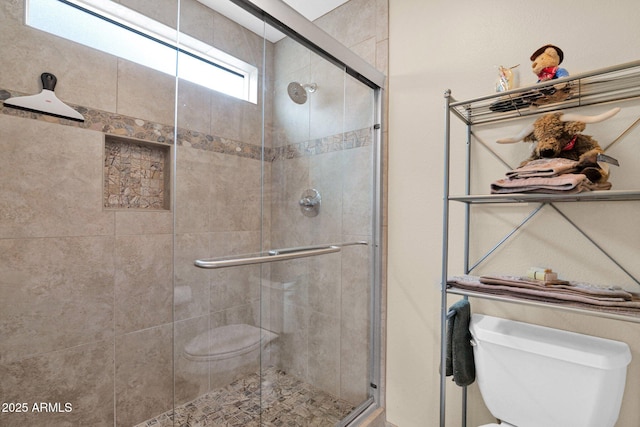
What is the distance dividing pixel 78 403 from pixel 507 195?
1983mm

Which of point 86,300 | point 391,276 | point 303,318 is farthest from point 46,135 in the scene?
point 391,276

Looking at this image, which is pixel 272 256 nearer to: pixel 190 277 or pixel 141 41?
pixel 190 277

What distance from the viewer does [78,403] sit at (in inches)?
52.1

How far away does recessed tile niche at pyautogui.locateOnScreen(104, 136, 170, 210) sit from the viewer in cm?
145

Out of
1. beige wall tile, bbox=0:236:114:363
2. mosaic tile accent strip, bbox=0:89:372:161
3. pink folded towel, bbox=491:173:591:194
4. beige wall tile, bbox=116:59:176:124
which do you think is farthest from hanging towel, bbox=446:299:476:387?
beige wall tile, bbox=116:59:176:124

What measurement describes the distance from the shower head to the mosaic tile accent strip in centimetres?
17

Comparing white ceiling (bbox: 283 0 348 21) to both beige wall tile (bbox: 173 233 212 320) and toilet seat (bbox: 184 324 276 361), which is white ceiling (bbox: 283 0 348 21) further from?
toilet seat (bbox: 184 324 276 361)

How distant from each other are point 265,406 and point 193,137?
3.28 feet

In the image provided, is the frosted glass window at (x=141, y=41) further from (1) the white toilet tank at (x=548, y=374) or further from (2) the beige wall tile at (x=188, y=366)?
(1) the white toilet tank at (x=548, y=374)

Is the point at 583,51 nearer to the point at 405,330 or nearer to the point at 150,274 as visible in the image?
the point at 405,330

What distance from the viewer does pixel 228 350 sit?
0.95 m

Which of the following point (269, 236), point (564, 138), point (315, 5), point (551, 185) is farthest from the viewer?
point (315, 5)

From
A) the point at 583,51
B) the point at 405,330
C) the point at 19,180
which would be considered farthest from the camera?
the point at 405,330

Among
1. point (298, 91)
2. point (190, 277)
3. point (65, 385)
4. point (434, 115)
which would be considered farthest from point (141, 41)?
point (65, 385)
